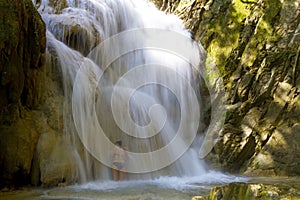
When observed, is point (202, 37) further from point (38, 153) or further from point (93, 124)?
point (38, 153)

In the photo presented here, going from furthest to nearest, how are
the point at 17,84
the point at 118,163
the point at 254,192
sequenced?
the point at 118,163, the point at 17,84, the point at 254,192

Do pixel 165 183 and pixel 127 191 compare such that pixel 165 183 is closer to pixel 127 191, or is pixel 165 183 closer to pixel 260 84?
pixel 127 191

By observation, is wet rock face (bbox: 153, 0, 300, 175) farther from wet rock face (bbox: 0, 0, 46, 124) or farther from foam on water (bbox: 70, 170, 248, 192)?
wet rock face (bbox: 0, 0, 46, 124)

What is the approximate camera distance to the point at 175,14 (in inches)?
464

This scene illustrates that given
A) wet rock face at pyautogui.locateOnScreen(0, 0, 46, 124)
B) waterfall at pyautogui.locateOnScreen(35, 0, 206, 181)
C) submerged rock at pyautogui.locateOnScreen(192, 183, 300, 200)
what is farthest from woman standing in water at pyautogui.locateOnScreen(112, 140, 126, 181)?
submerged rock at pyautogui.locateOnScreen(192, 183, 300, 200)

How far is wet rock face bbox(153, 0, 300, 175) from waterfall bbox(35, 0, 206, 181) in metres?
0.92

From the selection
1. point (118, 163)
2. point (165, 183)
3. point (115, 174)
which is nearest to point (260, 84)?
point (165, 183)

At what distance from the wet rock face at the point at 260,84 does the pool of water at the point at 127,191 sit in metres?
2.23

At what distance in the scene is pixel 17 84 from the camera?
20.0 ft

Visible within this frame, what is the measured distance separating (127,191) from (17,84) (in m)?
2.77

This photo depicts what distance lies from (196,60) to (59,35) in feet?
14.0

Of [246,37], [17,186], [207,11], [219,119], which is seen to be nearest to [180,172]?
[219,119]

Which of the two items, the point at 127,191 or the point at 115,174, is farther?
the point at 115,174

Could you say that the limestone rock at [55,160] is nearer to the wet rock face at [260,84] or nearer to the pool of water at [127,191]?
the pool of water at [127,191]
